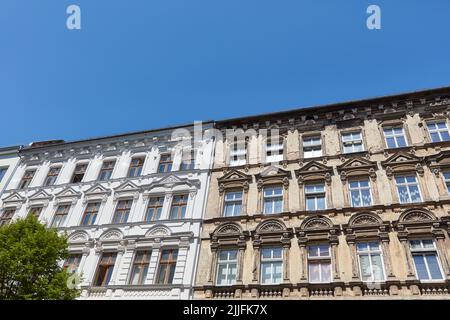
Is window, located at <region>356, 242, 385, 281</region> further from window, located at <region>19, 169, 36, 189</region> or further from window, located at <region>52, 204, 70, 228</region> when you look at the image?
window, located at <region>19, 169, 36, 189</region>

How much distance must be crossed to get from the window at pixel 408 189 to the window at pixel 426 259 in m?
1.95

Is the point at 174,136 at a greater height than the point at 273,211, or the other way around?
the point at 174,136

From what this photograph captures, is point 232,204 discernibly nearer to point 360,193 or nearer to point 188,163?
point 188,163

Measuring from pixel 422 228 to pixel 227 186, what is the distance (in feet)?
29.8

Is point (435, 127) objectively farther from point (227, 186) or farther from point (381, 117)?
point (227, 186)

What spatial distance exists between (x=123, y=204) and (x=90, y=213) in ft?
6.71

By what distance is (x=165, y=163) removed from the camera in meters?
20.5

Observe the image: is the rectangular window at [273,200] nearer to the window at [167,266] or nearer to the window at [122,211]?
the window at [167,266]

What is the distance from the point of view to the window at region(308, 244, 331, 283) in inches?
538

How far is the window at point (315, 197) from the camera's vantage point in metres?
15.8

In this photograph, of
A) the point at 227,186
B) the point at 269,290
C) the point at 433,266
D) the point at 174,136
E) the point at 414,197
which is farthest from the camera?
the point at 174,136

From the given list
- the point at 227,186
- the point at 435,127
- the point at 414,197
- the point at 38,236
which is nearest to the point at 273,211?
the point at 227,186

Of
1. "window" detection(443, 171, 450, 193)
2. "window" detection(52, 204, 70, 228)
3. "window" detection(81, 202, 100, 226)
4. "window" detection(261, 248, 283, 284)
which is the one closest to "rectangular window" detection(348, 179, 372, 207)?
"window" detection(443, 171, 450, 193)

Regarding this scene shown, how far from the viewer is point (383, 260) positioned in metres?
13.2
